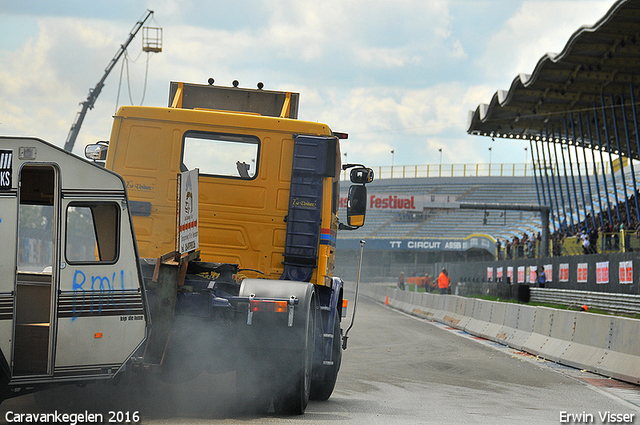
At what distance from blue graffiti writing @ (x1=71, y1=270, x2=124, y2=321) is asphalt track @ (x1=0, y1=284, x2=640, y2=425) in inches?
45.0

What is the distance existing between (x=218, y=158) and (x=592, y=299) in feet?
64.5

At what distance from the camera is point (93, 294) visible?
675 cm

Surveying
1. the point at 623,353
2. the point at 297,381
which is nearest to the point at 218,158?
the point at 297,381

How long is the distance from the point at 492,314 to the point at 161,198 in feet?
45.8

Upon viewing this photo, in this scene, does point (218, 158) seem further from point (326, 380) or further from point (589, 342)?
point (589, 342)

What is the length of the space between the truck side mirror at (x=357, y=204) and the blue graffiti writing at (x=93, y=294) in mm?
3743

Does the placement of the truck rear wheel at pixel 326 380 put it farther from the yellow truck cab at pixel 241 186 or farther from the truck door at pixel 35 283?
the truck door at pixel 35 283

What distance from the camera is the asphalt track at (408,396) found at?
7.97 m

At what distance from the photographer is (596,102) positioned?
41438 mm

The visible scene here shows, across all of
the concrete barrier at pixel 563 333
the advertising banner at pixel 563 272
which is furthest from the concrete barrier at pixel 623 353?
the advertising banner at pixel 563 272

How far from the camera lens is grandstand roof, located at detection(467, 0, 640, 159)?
31188 millimetres

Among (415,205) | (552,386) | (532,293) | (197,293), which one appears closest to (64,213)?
(197,293)

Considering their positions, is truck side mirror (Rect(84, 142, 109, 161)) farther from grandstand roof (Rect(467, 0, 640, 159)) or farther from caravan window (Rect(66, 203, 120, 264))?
grandstand roof (Rect(467, 0, 640, 159))

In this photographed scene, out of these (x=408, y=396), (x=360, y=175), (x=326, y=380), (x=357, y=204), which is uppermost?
(x=360, y=175)
